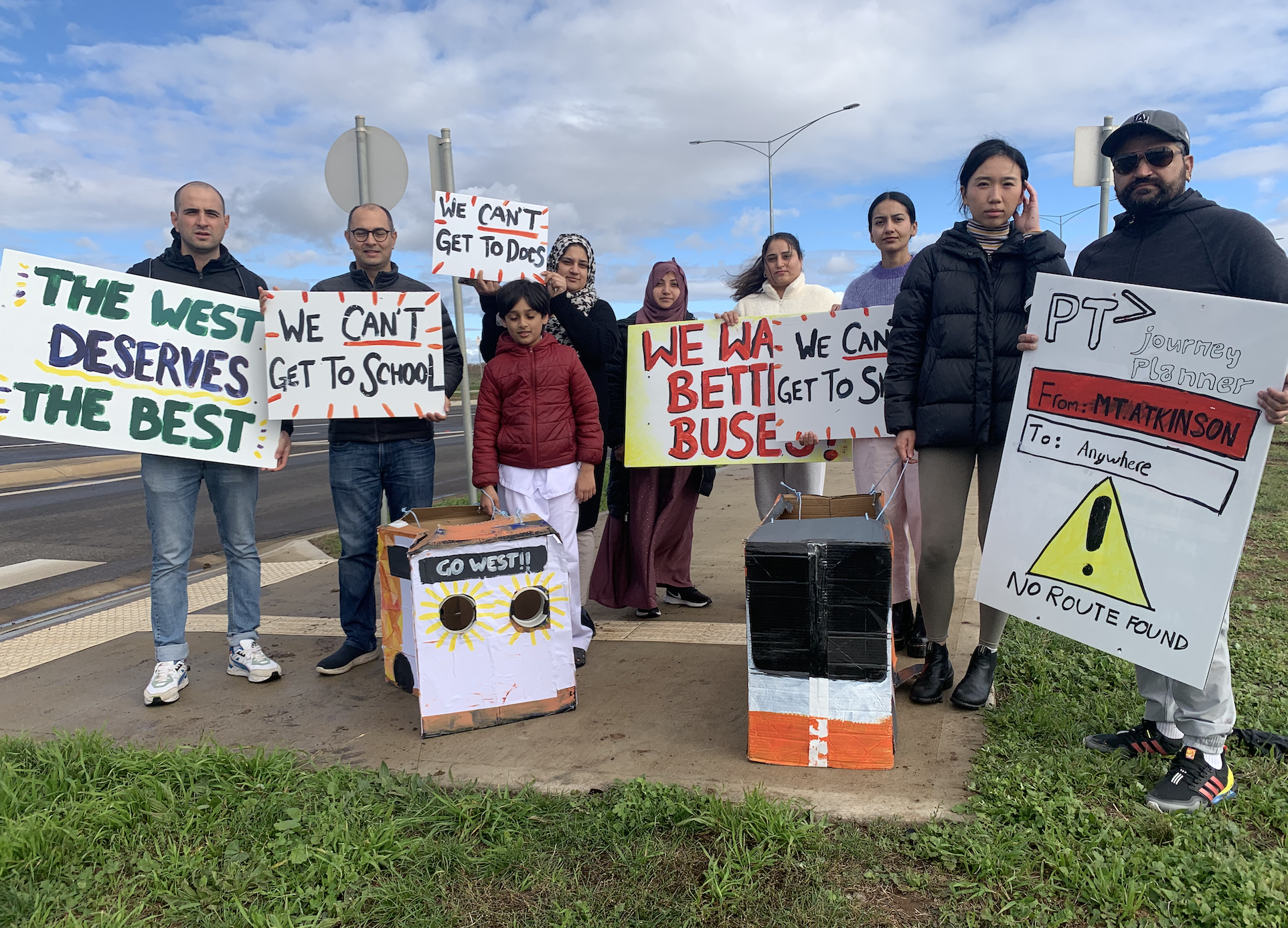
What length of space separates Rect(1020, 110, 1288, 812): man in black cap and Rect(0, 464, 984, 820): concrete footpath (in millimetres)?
601

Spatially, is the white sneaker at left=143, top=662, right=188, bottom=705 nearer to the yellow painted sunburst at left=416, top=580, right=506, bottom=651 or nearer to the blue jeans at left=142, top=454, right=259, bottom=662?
the blue jeans at left=142, top=454, right=259, bottom=662

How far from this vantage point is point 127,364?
399 cm

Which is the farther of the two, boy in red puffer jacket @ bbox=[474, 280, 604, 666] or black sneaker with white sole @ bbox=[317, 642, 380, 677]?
black sneaker with white sole @ bbox=[317, 642, 380, 677]

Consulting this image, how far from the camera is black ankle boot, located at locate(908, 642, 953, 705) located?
11.7 ft

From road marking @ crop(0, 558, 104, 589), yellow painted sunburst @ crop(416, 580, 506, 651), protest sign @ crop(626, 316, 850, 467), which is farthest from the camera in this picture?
road marking @ crop(0, 558, 104, 589)

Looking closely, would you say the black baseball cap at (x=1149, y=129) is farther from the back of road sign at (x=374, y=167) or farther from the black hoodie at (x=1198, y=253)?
the back of road sign at (x=374, y=167)

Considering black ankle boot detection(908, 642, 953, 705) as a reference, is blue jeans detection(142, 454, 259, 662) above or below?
above

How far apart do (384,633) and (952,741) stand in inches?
96.7

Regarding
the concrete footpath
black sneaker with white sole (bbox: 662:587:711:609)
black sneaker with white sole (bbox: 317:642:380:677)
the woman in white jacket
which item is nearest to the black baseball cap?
the woman in white jacket

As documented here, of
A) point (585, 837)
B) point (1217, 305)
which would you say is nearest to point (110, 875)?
point (585, 837)

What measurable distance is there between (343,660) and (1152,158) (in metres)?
3.91

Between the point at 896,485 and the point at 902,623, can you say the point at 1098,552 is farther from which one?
the point at 902,623

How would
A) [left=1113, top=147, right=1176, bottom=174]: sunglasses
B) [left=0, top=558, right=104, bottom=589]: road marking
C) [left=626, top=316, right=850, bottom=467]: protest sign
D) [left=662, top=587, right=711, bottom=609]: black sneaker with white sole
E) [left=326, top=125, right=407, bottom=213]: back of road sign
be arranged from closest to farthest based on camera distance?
[left=1113, top=147, right=1176, bottom=174]: sunglasses, [left=626, top=316, right=850, bottom=467]: protest sign, [left=662, top=587, right=711, bottom=609]: black sneaker with white sole, [left=326, top=125, right=407, bottom=213]: back of road sign, [left=0, top=558, right=104, bottom=589]: road marking

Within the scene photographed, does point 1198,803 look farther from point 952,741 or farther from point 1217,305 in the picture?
point 1217,305
